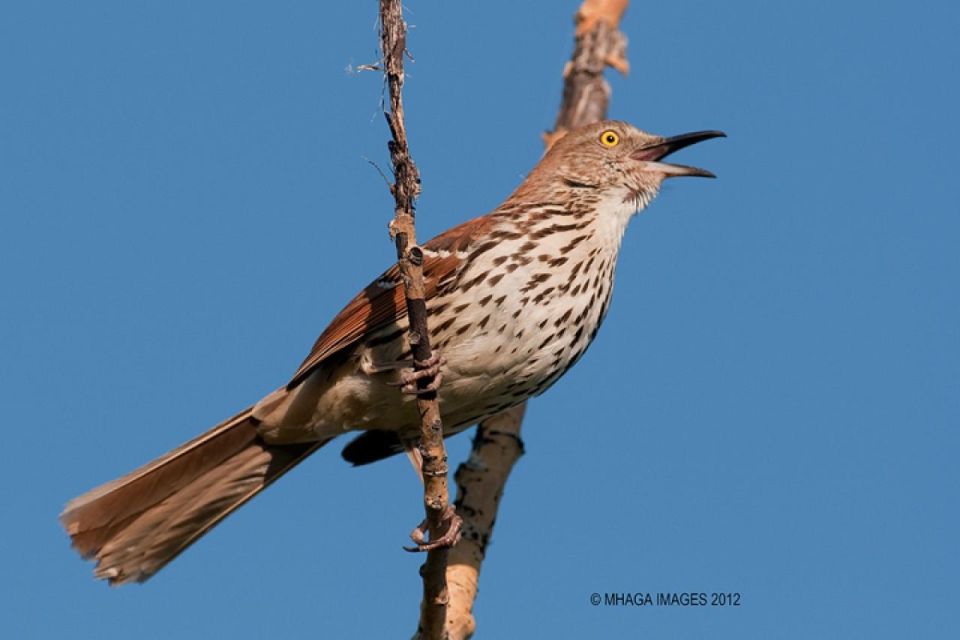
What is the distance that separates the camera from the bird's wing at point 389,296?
14.6ft

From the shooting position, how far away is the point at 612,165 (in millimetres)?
5266

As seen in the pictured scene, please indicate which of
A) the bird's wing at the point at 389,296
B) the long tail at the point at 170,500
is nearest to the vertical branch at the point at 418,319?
the bird's wing at the point at 389,296

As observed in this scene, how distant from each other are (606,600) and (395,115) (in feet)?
7.92

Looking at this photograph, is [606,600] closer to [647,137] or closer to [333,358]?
[333,358]

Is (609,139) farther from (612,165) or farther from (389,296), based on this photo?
(389,296)

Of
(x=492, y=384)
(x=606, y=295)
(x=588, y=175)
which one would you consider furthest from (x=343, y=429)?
(x=588, y=175)

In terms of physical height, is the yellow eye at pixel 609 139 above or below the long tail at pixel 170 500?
above

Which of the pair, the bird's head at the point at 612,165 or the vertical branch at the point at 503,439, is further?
the bird's head at the point at 612,165

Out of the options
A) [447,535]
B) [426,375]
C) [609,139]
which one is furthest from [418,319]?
[609,139]

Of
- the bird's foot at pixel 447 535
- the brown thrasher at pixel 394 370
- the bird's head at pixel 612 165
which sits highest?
the bird's head at pixel 612 165

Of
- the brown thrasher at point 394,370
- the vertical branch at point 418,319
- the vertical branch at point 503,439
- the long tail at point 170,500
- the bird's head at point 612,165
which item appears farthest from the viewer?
the bird's head at point 612,165

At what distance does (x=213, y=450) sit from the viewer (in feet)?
15.5

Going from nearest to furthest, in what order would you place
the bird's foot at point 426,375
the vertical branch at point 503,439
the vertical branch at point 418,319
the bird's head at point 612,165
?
the vertical branch at point 418,319, the bird's foot at point 426,375, the vertical branch at point 503,439, the bird's head at point 612,165

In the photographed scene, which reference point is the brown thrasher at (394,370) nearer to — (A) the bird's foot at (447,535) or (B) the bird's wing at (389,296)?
(B) the bird's wing at (389,296)
